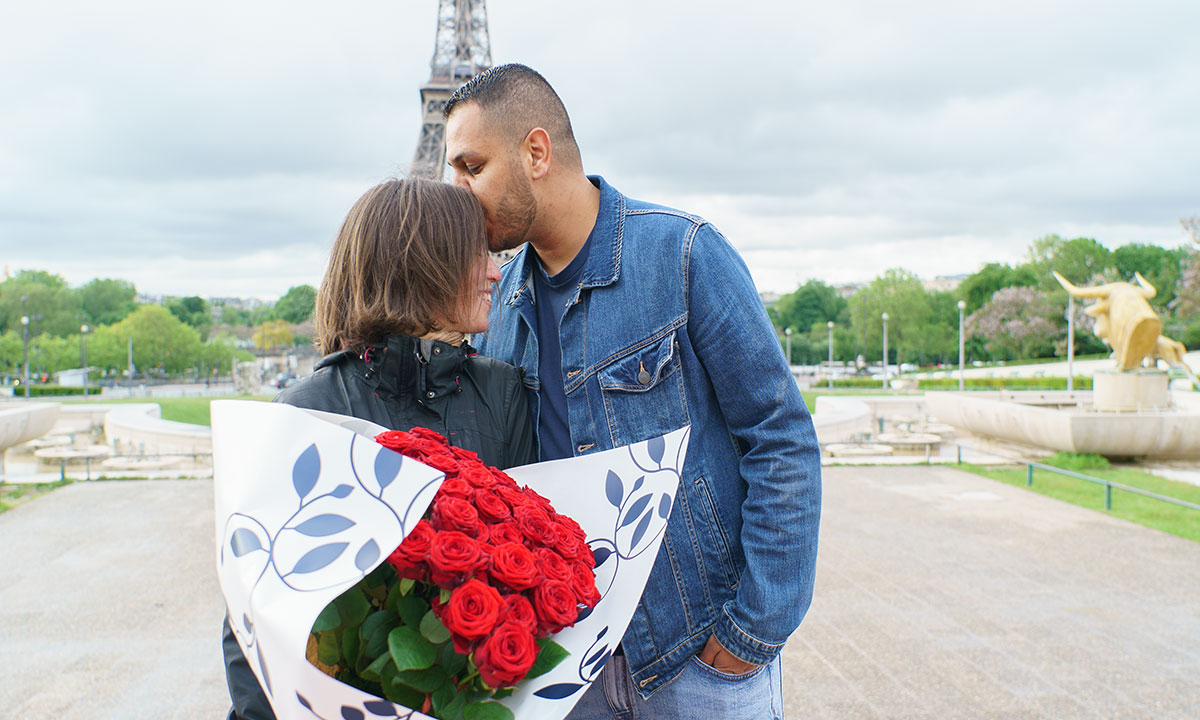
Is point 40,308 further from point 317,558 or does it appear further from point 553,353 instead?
point 317,558

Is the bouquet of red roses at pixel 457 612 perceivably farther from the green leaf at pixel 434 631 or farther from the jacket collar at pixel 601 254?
the jacket collar at pixel 601 254

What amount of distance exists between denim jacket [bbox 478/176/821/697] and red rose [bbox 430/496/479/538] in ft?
2.49

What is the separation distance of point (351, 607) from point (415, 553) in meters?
0.14

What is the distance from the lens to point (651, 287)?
2.08 meters

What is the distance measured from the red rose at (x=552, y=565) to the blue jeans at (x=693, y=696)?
0.83 metres

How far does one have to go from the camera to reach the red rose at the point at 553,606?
128 cm

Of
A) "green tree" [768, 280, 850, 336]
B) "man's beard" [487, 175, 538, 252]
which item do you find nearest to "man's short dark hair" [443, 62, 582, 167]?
"man's beard" [487, 175, 538, 252]

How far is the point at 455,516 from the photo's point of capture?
130 cm

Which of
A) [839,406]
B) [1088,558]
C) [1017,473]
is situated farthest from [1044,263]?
[1088,558]

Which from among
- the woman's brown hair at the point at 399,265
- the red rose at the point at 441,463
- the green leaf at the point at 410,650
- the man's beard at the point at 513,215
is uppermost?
the man's beard at the point at 513,215

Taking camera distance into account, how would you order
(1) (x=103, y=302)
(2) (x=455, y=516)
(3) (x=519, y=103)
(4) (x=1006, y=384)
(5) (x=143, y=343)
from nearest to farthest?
(2) (x=455, y=516)
(3) (x=519, y=103)
(4) (x=1006, y=384)
(5) (x=143, y=343)
(1) (x=103, y=302)

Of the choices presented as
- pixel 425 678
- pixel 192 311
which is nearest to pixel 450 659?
pixel 425 678

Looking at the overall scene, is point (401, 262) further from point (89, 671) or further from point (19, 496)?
point (19, 496)

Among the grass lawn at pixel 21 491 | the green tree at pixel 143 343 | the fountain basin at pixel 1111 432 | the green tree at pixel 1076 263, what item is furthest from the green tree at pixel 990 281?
the grass lawn at pixel 21 491
